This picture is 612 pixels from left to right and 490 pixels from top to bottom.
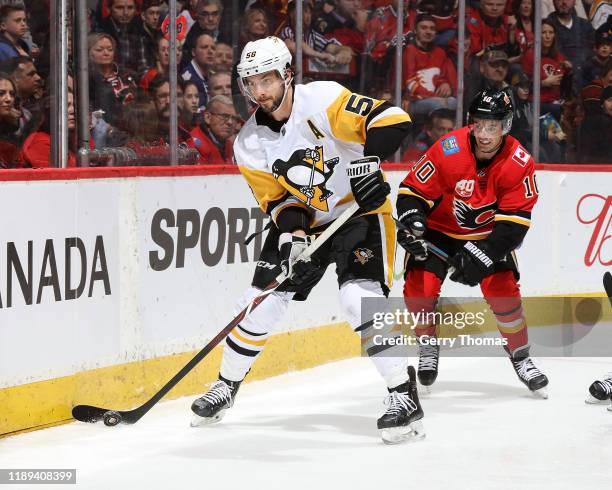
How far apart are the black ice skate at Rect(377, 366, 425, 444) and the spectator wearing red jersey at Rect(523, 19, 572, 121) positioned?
3227 millimetres

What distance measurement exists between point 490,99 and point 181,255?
1.25 m

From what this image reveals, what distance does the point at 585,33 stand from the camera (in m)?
6.71

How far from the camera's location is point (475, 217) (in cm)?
461

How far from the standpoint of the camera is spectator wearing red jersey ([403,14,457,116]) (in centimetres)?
611

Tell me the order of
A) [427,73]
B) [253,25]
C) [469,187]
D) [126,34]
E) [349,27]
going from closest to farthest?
[469,187] < [126,34] < [253,25] < [349,27] < [427,73]

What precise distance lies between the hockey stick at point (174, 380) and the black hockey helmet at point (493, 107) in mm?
805

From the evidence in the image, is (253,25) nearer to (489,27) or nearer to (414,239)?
(414,239)

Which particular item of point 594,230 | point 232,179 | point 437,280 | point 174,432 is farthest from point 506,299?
point 594,230

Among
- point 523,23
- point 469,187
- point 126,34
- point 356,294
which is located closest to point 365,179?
point 356,294

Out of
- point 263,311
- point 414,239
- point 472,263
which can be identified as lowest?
point 263,311

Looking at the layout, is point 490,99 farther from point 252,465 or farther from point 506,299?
point 252,465

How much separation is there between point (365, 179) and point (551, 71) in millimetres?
3292

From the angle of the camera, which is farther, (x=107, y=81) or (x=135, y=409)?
(x=107, y=81)

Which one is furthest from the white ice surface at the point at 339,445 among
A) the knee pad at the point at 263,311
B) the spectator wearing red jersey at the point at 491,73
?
the spectator wearing red jersey at the point at 491,73
